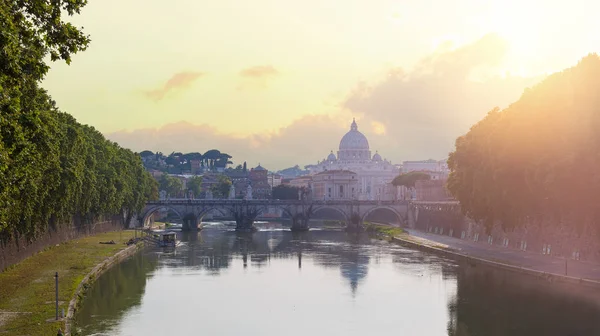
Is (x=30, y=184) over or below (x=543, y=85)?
below

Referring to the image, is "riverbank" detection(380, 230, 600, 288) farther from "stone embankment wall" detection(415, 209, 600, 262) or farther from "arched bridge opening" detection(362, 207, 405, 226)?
"arched bridge opening" detection(362, 207, 405, 226)

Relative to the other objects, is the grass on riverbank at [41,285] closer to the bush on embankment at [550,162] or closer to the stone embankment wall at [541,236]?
the bush on embankment at [550,162]

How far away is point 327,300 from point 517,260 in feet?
83.3

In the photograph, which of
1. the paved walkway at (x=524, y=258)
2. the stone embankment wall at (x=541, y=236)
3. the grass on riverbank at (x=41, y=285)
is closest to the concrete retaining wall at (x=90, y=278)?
the grass on riverbank at (x=41, y=285)

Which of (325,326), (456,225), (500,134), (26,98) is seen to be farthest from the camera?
(456,225)

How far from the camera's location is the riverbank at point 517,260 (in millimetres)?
59531

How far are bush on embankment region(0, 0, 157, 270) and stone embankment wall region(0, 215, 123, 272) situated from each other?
58 centimetres

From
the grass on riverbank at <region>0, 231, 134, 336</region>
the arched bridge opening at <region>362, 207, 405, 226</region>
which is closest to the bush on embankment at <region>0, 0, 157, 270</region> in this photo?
the grass on riverbank at <region>0, 231, 134, 336</region>

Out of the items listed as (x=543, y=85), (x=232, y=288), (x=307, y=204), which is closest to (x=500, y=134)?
(x=543, y=85)

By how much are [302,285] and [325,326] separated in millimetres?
18483

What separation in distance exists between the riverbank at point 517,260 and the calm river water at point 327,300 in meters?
1.78

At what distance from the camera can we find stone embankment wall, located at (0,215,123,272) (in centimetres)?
5709

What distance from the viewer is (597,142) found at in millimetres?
60250

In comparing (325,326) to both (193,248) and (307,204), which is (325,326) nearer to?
(193,248)
